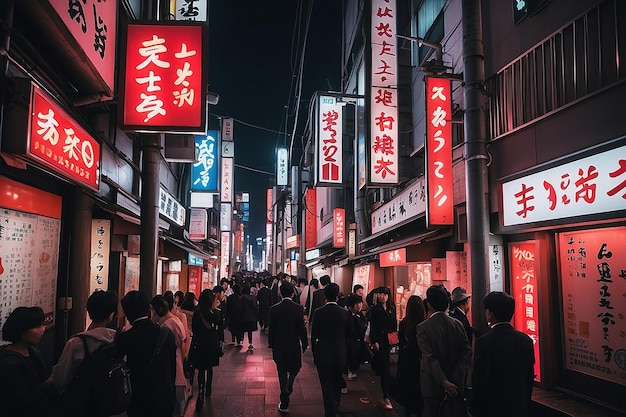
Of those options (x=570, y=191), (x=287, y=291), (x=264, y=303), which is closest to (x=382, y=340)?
(x=287, y=291)

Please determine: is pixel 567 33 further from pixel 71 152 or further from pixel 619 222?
pixel 71 152

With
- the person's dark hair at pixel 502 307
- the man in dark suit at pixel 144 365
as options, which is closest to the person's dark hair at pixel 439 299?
the person's dark hair at pixel 502 307

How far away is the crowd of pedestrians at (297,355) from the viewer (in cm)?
387

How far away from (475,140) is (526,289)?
3.11 m

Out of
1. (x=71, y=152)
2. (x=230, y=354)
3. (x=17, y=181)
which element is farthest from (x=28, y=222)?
(x=230, y=354)

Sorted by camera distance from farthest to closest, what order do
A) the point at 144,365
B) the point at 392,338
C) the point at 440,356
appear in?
the point at 392,338 → the point at 440,356 → the point at 144,365

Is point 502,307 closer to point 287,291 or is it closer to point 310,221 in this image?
point 287,291

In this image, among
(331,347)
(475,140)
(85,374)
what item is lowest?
(331,347)

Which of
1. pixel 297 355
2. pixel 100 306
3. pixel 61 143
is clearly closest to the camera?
pixel 100 306

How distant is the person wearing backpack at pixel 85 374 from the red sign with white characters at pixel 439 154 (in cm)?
795

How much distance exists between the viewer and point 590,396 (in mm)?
7309

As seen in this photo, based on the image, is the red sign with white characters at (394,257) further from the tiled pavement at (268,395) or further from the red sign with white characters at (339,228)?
the red sign with white characters at (339,228)

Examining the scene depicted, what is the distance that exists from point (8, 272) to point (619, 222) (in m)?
8.74

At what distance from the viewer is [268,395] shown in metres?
9.17
